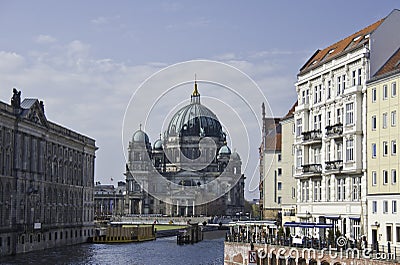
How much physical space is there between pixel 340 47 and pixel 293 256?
29279mm

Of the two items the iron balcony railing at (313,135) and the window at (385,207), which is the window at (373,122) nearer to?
the window at (385,207)

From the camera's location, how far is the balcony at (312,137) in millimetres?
88875

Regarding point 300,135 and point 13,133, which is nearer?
point 300,135

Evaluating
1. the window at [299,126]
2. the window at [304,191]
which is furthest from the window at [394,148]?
the window at [299,126]

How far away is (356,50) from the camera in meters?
81.7

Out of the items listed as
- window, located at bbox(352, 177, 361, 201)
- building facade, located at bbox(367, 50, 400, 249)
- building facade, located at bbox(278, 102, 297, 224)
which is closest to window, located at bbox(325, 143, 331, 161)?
window, located at bbox(352, 177, 361, 201)

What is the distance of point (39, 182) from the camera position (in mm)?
133000

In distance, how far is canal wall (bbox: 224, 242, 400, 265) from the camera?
5788cm

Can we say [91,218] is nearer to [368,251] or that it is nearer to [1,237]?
[1,237]

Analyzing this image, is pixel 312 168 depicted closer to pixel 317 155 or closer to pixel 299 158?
pixel 317 155

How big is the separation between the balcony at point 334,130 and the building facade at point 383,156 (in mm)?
5623

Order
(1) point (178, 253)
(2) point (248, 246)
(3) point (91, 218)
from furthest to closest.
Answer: (3) point (91, 218), (1) point (178, 253), (2) point (248, 246)

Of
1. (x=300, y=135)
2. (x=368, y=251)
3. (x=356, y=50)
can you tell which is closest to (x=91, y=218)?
(x=300, y=135)

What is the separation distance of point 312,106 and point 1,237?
49.3m
